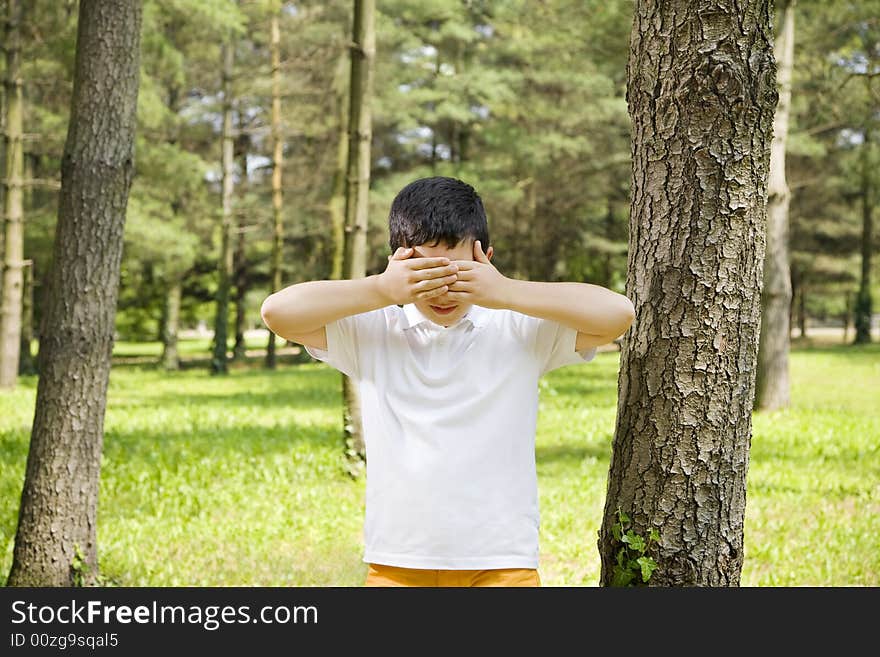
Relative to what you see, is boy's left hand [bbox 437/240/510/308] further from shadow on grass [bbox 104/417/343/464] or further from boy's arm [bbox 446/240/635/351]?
shadow on grass [bbox 104/417/343/464]

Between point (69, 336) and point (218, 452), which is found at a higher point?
point (69, 336)

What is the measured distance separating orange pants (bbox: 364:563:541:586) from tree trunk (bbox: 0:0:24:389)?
14.6 meters

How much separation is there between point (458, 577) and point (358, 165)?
6306 millimetres

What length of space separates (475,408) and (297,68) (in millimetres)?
23543

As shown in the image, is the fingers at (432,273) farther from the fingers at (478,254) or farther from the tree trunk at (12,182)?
the tree trunk at (12,182)

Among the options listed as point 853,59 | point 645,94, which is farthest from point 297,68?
point 645,94

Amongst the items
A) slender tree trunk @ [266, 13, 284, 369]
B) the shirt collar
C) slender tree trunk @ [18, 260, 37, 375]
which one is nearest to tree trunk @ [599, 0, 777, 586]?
the shirt collar

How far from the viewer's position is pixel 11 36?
14938 millimetres

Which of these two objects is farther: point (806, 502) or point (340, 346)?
point (806, 502)

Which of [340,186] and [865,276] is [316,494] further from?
[865,276]

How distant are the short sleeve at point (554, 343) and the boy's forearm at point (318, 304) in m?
Answer: 0.41

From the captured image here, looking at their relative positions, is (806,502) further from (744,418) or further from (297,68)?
(297,68)

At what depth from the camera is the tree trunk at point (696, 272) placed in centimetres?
297

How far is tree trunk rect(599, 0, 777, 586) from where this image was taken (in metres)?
2.97
